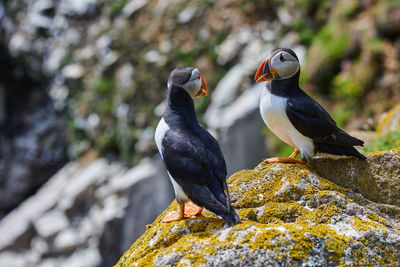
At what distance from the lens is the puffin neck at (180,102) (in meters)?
3.50

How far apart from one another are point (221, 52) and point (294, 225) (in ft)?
37.5

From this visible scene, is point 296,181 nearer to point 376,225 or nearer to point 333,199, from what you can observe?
point 333,199

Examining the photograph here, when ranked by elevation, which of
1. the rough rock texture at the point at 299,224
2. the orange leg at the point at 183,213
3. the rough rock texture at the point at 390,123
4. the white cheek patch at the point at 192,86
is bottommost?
the rough rock texture at the point at 390,123

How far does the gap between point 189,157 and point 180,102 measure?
0.54m

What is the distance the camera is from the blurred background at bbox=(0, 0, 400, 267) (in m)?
11.0

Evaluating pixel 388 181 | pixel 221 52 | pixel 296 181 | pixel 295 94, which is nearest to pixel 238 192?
pixel 296 181

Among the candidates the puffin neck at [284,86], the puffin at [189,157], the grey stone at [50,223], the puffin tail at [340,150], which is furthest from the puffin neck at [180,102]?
the grey stone at [50,223]

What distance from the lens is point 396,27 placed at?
1052cm

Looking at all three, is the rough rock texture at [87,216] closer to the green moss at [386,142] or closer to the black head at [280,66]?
the green moss at [386,142]

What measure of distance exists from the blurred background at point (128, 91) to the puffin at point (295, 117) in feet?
6.78

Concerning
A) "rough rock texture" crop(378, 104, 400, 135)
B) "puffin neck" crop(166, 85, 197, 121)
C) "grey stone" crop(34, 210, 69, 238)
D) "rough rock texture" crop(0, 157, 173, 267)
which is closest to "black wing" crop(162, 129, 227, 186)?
"puffin neck" crop(166, 85, 197, 121)

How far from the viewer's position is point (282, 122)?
3787mm

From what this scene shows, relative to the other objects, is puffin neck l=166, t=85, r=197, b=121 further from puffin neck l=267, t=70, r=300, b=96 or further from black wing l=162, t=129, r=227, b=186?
puffin neck l=267, t=70, r=300, b=96

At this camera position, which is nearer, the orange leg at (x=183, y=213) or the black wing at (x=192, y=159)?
the black wing at (x=192, y=159)
